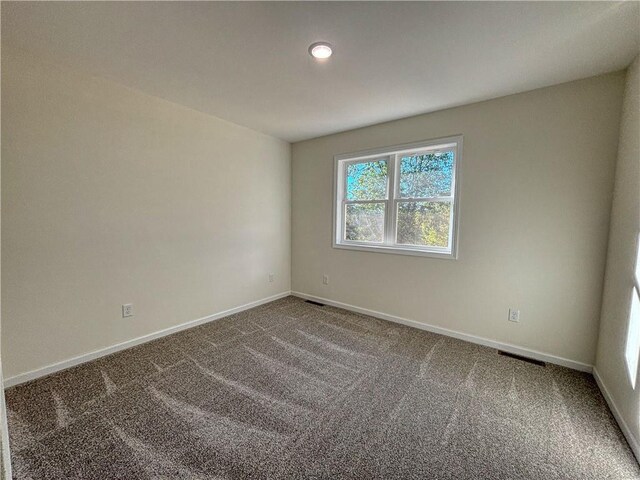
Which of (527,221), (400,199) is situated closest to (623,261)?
(527,221)

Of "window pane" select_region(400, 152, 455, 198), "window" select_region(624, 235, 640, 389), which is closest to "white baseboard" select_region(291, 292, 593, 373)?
"window" select_region(624, 235, 640, 389)

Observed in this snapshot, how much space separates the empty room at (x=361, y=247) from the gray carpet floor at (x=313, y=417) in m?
0.02

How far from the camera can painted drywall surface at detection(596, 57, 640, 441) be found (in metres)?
1.65

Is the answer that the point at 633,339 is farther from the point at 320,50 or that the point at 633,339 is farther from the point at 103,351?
the point at 103,351

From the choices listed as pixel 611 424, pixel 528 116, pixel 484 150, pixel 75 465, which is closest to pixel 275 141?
pixel 484 150

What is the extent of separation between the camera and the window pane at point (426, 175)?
288 centimetres

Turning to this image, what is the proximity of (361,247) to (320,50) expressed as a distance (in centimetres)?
223

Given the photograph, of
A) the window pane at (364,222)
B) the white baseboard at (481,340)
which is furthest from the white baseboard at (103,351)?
the window pane at (364,222)

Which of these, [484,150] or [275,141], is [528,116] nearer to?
[484,150]

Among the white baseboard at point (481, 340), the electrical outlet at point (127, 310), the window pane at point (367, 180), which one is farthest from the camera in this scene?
the window pane at point (367, 180)

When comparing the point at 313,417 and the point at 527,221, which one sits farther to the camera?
the point at 527,221

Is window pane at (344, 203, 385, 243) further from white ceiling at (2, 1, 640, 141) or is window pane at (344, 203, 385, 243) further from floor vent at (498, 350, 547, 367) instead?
floor vent at (498, 350, 547, 367)

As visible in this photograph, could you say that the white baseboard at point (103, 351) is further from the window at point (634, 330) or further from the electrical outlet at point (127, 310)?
the window at point (634, 330)

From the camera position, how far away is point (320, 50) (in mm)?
1786
